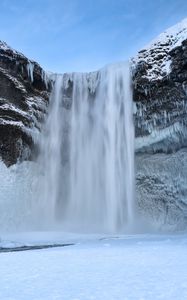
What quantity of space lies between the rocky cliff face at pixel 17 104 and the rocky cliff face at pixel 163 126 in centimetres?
480

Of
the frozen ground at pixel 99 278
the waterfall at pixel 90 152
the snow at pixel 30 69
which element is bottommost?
the frozen ground at pixel 99 278

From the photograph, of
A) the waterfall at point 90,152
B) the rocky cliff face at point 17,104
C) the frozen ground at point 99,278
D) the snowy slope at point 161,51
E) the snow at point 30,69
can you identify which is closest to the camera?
the frozen ground at point 99,278

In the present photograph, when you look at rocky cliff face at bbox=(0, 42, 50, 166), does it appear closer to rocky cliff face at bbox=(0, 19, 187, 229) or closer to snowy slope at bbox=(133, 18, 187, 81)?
rocky cliff face at bbox=(0, 19, 187, 229)

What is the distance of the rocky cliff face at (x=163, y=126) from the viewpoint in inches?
629

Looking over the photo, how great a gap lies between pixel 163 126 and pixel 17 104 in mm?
6731

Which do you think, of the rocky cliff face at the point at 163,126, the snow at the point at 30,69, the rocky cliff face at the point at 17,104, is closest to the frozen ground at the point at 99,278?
the rocky cliff face at the point at 163,126

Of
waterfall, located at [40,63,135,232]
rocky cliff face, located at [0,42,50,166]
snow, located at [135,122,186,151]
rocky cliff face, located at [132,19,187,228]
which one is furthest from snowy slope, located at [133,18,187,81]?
rocky cliff face, located at [0,42,50,166]

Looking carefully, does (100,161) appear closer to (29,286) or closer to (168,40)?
(168,40)

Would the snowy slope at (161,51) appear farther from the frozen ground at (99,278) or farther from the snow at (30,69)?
the frozen ground at (99,278)

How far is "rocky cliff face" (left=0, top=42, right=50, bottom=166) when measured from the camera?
16.3 metres

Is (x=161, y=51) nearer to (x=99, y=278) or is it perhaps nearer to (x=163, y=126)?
(x=163, y=126)

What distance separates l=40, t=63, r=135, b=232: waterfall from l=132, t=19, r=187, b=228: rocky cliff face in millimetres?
670

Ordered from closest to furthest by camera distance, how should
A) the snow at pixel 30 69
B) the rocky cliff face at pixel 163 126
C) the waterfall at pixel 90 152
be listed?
the rocky cliff face at pixel 163 126
the snow at pixel 30 69
the waterfall at pixel 90 152

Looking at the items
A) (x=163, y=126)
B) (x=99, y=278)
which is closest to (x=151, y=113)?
(x=163, y=126)
